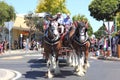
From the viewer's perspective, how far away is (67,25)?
1944cm

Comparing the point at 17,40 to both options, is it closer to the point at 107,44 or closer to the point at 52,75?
the point at 107,44

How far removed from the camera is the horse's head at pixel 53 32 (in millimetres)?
15852

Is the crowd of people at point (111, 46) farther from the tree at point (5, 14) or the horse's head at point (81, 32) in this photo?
the tree at point (5, 14)

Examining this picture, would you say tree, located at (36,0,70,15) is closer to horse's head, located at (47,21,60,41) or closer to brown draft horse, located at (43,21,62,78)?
brown draft horse, located at (43,21,62,78)

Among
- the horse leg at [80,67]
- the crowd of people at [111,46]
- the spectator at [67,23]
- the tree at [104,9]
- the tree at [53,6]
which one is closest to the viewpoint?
the horse leg at [80,67]

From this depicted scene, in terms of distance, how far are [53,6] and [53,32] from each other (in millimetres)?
58395

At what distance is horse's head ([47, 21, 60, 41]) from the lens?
15.9 metres

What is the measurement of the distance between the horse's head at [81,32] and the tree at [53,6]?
57.2m

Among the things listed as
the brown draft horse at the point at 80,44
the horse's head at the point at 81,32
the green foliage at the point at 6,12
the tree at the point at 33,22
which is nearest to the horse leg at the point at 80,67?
the brown draft horse at the point at 80,44

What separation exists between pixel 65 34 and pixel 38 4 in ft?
195

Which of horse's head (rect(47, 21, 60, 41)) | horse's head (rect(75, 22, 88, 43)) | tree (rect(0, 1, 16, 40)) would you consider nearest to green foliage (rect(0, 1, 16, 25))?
tree (rect(0, 1, 16, 40))

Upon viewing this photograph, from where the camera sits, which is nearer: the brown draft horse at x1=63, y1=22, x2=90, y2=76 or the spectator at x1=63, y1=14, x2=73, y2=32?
the brown draft horse at x1=63, y1=22, x2=90, y2=76

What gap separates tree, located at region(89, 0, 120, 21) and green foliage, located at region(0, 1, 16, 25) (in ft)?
38.9

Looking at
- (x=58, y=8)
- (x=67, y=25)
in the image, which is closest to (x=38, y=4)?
(x=58, y=8)
